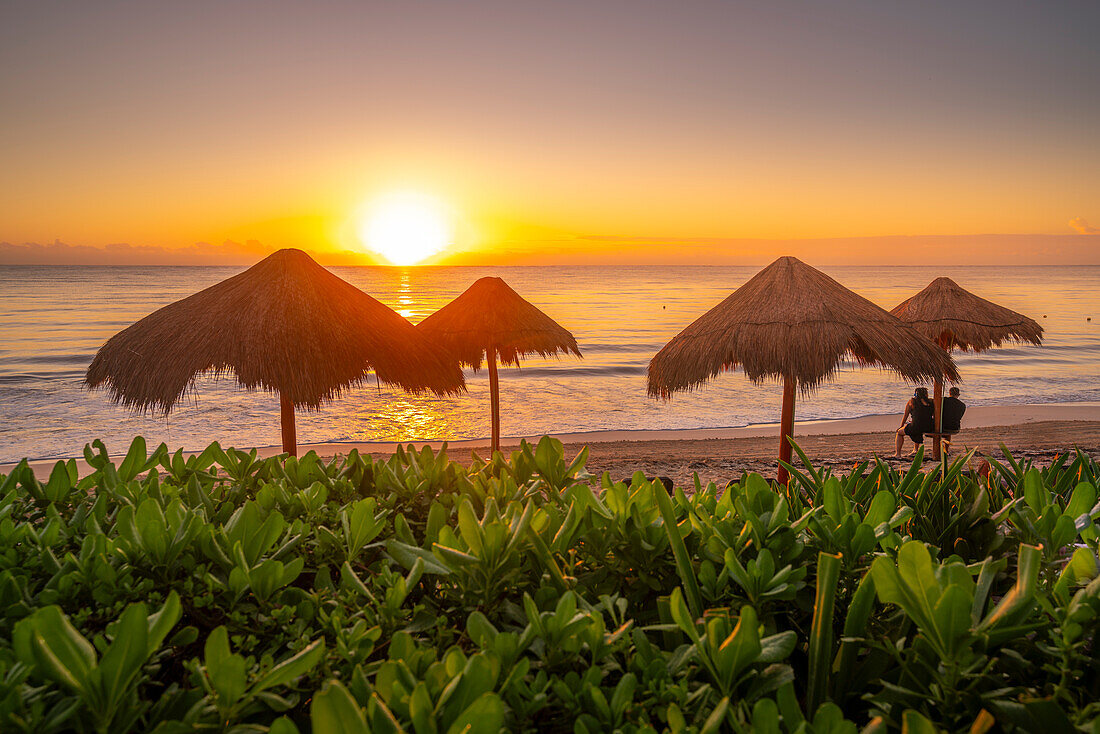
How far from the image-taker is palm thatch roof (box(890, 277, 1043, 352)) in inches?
455

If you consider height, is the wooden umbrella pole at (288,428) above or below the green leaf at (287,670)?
below

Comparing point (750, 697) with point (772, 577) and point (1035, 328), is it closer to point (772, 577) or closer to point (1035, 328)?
point (772, 577)

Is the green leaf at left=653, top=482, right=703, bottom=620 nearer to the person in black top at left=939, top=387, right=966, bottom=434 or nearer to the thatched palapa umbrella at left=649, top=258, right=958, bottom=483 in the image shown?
the thatched palapa umbrella at left=649, top=258, right=958, bottom=483

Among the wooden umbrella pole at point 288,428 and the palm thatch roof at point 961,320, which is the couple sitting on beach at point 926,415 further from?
the wooden umbrella pole at point 288,428

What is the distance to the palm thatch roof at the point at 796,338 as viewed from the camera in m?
7.15

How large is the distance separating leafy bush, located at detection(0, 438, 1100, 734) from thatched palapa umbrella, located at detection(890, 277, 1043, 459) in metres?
11.3

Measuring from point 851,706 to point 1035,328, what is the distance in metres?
13.9

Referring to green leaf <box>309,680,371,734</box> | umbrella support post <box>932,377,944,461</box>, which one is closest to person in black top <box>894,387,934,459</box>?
umbrella support post <box>932,377,944,461</box>

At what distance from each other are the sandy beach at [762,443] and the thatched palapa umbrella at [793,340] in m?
2.91

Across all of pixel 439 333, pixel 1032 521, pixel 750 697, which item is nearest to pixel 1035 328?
pixel 439 333

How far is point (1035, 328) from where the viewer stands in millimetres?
12203

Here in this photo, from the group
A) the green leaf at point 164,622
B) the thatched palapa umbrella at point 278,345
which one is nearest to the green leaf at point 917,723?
the green leaf at point 164,622

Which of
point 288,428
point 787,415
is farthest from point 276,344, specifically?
point 787,415

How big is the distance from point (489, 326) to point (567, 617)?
9.35 meters
